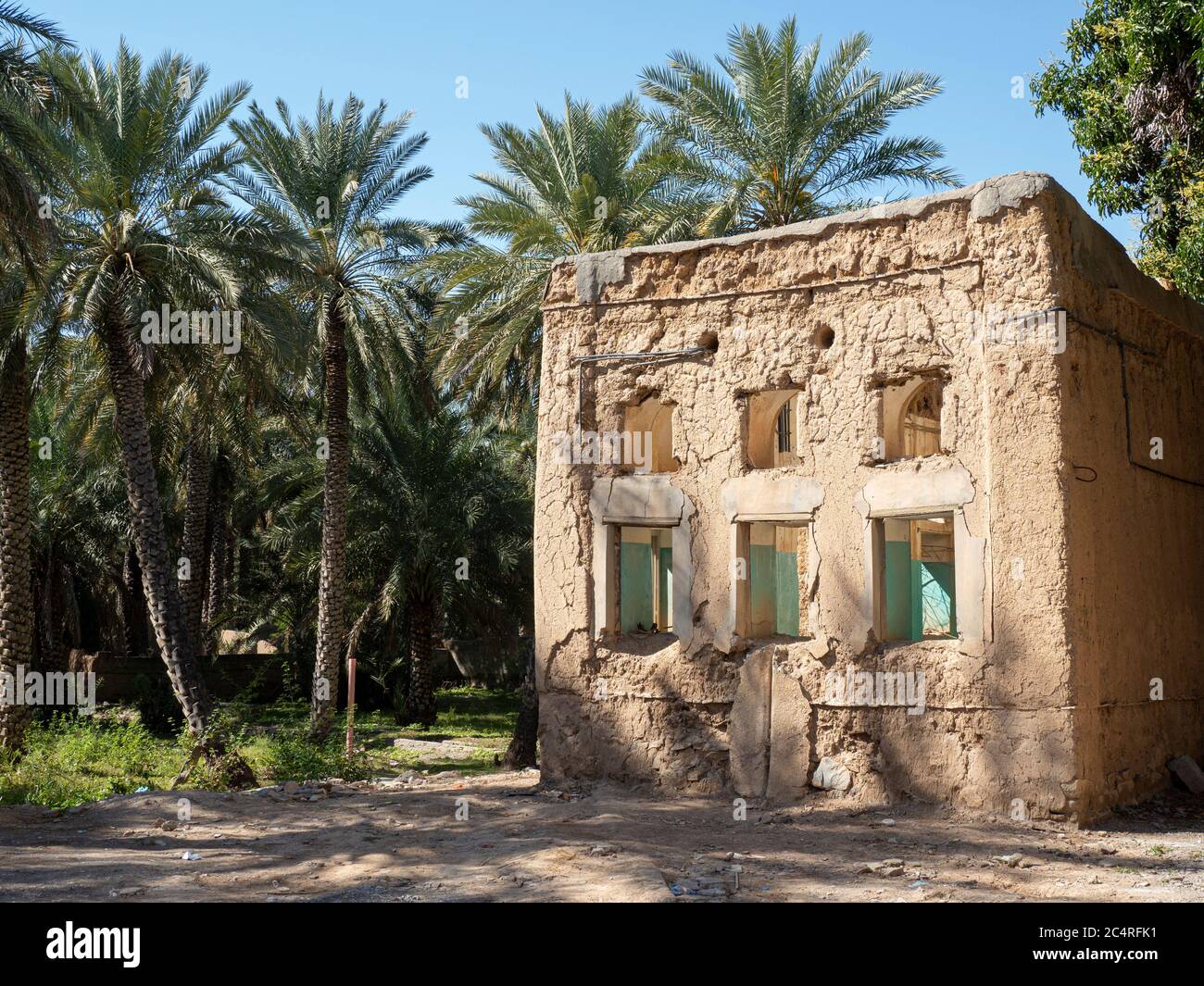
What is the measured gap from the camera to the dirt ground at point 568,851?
8.72 metres

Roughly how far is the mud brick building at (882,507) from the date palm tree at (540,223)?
466 centimetres

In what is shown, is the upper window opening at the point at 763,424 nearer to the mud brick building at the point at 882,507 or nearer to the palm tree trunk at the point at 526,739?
the mud brick building at the point at 882,507

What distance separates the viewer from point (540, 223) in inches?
712

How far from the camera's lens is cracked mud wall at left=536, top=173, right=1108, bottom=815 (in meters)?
11.0

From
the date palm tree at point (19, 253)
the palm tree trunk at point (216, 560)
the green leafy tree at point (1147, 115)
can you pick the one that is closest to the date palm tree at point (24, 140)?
the date palm tree at point (19, 253)

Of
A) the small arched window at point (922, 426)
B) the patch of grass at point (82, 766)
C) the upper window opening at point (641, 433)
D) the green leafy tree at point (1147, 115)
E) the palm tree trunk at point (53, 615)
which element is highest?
the green leafy tree at point (1147, 115)

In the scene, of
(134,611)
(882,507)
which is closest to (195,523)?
(134,611)

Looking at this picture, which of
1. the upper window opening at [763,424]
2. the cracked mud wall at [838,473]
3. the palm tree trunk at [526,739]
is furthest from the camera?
the palm tree trunk at [526,739]

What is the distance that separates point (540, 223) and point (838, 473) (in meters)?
7.73

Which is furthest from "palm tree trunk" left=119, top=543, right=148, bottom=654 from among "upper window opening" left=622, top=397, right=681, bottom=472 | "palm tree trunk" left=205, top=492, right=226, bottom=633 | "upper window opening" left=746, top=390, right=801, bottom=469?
"upper window opening" left=746, top=390, right=801, bottom=469

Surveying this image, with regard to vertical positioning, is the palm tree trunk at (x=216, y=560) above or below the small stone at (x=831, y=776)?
above

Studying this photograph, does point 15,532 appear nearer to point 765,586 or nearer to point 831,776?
point 765,586

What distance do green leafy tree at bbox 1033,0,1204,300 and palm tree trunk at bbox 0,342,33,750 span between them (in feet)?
48.5
